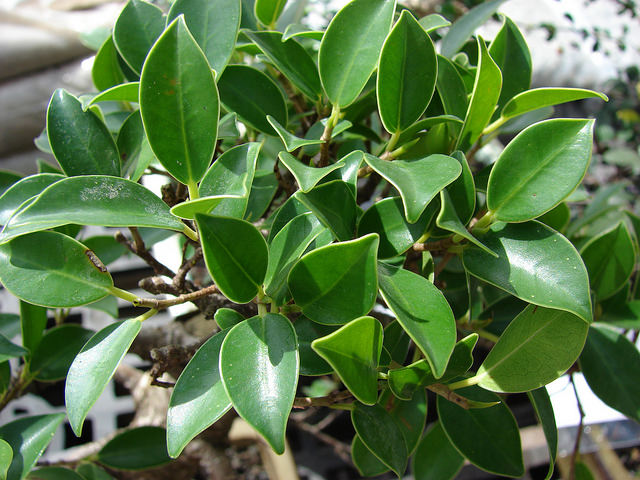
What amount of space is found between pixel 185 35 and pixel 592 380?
0.55 metres

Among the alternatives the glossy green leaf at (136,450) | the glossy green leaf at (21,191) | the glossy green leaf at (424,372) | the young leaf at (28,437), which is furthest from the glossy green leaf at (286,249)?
the glossy green leaf at (136,450)

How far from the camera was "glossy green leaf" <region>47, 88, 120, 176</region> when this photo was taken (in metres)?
0.46

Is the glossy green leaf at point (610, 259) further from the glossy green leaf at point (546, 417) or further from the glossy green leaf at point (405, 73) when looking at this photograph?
the glossy green leaf at point (405, 73)

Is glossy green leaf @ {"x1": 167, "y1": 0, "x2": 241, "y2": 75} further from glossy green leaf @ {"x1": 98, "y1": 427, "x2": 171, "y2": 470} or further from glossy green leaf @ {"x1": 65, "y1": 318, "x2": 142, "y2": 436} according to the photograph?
glossy green leaf @ {"x1": 98, "y1": 427, "x2": 171, "y2": 470}

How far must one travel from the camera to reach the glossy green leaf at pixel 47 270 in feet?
1.31

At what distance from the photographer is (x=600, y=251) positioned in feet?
1.98

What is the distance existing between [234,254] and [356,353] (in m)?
0.11

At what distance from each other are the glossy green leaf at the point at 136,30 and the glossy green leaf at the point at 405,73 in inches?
9.8

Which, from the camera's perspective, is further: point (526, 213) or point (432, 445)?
point (432, 445)

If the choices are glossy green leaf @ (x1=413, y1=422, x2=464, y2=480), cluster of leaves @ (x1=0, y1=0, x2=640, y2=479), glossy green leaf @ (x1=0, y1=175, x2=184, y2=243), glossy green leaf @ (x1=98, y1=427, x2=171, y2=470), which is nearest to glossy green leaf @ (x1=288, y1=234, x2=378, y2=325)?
cluster of leaves @ (x1=0, y1=0, x2=640, y2=479)

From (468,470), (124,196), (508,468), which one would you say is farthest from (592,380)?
(468,470)

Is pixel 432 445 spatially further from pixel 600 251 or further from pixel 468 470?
pixel 468 470

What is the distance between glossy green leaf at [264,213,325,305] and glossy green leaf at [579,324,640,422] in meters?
0.38

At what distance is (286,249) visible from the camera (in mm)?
396
